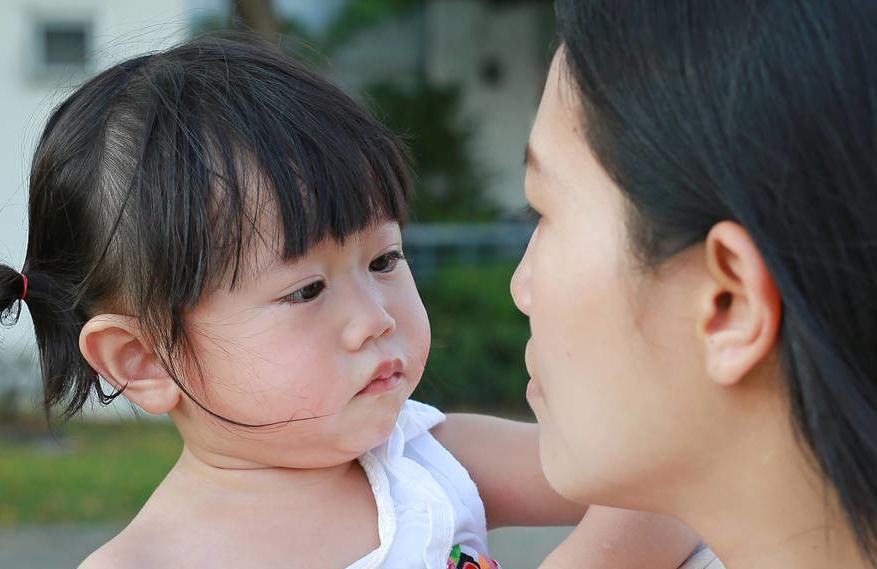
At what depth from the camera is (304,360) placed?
74.9 inches

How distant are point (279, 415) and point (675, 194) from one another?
851 millimetres

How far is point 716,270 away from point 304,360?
0.79 meters

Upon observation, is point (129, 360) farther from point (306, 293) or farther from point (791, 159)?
point (791, 159)

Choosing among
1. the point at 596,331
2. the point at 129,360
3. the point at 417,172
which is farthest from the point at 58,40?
the point at 596,331

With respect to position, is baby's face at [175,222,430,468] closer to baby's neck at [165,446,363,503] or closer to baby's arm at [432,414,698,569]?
baby's neck at [165,446,363,503]

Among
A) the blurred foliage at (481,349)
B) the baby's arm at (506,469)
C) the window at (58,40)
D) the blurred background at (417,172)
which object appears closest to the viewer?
the baby's arm at (506,469)

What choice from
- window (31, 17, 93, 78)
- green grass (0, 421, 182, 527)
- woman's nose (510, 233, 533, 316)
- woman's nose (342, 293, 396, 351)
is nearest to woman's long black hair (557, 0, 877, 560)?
woman's nose (510, 233, 533, 316)

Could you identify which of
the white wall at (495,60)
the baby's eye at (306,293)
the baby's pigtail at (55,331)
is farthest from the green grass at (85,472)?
the white wall at (495,60)

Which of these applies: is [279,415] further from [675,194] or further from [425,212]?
[425,212]

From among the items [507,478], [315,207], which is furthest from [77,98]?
[507,478]

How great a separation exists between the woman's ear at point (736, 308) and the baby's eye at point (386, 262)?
2.58 feet

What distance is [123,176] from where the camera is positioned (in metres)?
1.98

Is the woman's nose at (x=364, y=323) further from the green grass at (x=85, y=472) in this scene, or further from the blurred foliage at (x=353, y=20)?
the blurred foliage at (x=353, y=20)

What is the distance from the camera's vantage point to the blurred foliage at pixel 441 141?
1439 cm
